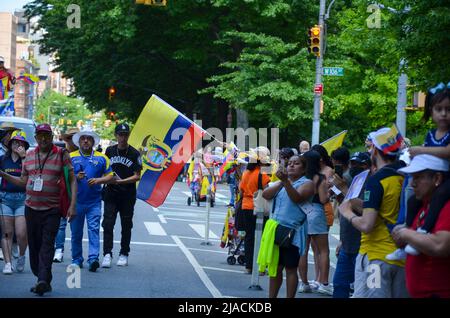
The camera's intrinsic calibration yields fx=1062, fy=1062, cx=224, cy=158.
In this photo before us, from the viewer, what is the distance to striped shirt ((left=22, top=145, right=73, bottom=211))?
457 inches

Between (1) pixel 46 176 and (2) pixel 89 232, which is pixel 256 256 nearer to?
(2) pixel 89 232

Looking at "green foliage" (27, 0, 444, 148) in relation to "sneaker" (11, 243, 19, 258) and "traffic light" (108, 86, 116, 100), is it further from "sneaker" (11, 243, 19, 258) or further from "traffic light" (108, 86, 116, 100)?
"sneaker" (11, 243, 19, 258)

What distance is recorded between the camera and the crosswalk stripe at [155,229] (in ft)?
70.3

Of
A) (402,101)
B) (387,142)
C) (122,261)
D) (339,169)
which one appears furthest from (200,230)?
(387,142)

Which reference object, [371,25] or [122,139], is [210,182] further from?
[122,139]

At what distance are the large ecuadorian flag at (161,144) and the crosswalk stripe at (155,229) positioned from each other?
633 centimetres

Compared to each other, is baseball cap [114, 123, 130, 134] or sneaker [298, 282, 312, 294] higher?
baseball cap [114, 123, 130, 134]

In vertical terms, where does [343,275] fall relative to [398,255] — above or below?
below

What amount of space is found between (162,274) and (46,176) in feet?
9.04

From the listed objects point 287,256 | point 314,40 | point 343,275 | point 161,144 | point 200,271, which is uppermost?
point 314,40

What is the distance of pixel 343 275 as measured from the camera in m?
10.4

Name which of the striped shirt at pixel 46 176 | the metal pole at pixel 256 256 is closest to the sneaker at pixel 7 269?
the striped shirt at pixel 46 176

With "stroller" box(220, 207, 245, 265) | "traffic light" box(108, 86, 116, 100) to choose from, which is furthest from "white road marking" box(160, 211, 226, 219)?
"traffic light" box(108, 86, 116, 100)
